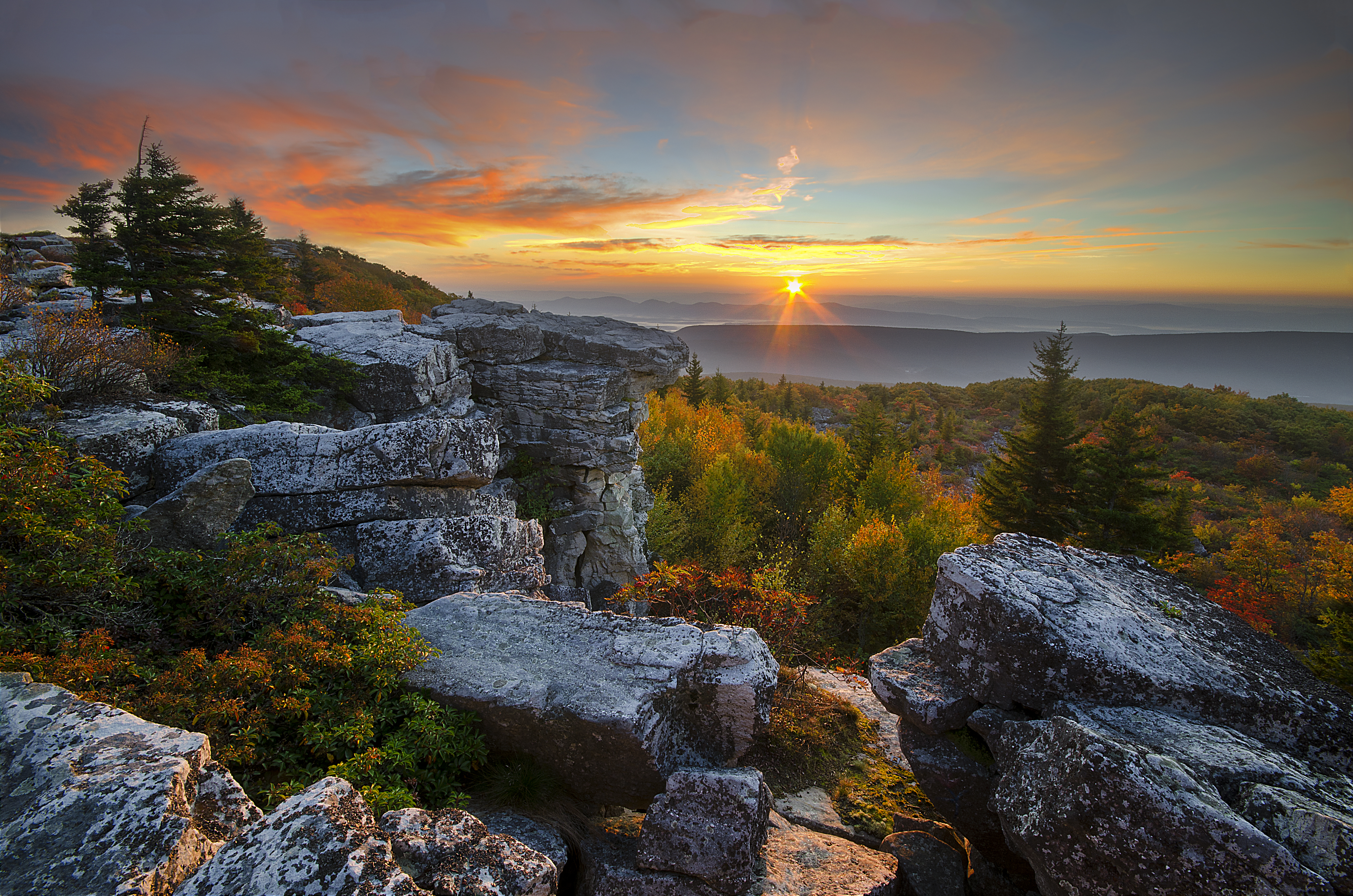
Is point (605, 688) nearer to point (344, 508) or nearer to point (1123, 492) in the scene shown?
point (344, 508)

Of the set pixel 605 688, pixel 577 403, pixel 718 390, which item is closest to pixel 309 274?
pixel 577 403

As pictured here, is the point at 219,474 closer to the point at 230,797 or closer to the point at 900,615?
the point at 230,797

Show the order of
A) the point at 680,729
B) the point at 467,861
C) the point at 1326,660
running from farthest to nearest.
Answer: the point at 1326,660 < the point at 680,729 < the point at 467,861

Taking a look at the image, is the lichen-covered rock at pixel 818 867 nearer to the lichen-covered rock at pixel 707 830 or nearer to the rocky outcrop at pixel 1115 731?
the lichen-covered rock at pixel 707 830

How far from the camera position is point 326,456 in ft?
31.6

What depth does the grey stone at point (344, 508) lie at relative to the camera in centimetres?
927

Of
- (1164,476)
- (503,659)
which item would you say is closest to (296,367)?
(503,659)

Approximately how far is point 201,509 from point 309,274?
131 feet

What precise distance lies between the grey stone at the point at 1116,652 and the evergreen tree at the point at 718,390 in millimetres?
49790

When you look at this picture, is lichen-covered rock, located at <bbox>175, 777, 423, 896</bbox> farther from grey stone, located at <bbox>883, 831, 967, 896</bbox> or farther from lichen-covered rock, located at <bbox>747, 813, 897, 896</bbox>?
grey stone, located at <bbox>883, 831, 967, 896</bbox>

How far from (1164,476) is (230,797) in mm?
28031

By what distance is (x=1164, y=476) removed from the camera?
2103 centimetres

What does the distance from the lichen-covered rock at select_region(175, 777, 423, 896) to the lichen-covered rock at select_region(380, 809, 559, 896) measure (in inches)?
15.3

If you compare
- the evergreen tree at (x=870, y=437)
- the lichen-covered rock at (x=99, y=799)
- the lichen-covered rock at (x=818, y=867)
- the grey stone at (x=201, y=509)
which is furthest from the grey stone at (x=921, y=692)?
the evergreen tree at (x=870, y=437)
